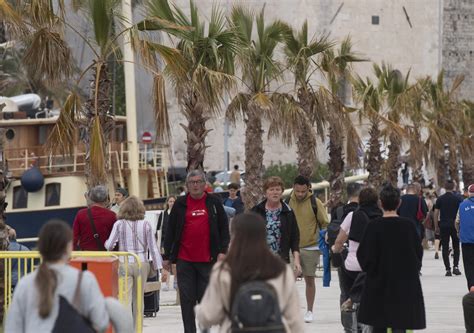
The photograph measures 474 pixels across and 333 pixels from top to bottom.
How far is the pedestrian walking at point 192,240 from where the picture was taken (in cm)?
1233

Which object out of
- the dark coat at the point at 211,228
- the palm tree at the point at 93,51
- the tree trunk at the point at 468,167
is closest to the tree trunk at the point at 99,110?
the palm tree at the point at 93,51

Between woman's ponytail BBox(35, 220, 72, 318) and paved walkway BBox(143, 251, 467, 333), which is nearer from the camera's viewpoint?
woman's ponytail BBox(35, 220, 72, 318)

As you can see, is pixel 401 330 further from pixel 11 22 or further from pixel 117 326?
pixel 11 22

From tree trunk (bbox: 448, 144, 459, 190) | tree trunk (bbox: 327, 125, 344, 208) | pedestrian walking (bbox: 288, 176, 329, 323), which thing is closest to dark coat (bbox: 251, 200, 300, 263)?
pedestrian walking (bbox: 288, 176, 329, 323)

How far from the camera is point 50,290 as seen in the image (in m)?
7.32

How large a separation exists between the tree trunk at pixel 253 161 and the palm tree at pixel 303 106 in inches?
31.7

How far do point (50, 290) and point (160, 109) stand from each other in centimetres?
1112

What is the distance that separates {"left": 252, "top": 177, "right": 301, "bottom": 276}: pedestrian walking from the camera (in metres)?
13.6

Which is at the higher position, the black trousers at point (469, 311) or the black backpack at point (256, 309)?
the black backpack at point (256, 309)

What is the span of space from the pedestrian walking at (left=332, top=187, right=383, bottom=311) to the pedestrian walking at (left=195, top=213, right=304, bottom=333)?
4754mm

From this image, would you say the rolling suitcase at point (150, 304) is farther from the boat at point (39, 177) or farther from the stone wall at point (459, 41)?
the stone wall at point (459, 41)

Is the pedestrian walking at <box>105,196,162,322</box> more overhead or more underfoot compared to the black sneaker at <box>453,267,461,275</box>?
more overhead

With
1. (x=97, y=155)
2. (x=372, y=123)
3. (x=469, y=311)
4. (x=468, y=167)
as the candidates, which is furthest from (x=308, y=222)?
(x=468, y=167)

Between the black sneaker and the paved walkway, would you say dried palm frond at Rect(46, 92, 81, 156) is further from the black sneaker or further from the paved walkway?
the black sneaker
